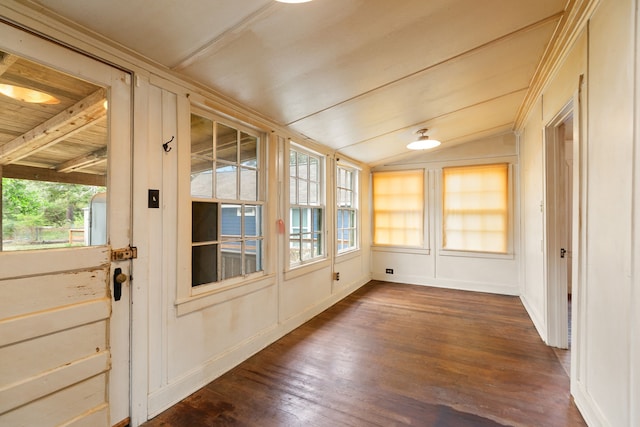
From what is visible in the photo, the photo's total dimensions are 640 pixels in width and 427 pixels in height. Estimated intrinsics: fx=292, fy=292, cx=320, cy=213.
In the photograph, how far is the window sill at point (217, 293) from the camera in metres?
2.01

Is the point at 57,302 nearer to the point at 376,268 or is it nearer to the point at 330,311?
the point at 330,311

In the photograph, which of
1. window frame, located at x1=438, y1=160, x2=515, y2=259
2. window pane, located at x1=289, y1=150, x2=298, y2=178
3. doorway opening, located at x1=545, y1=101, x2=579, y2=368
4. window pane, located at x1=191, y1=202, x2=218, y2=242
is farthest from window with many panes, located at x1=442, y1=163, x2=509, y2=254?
window pane, located at x1=191, y1=202, x2=218, y2=242

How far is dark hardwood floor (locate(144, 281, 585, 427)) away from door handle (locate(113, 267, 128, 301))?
81 centimetres

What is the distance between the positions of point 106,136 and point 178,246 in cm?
77

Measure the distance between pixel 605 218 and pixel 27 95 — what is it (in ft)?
9.66

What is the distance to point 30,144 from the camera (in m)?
1.40

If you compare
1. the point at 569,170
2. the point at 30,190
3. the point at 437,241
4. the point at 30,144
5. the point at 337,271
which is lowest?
the point at 337,271

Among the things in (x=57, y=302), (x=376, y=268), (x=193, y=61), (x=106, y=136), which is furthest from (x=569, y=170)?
(x=57, y=302)

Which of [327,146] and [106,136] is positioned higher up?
[327,146]

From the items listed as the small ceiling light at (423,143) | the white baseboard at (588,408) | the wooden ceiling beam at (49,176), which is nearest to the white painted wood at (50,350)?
the wooden ceiling beam at (49,176)

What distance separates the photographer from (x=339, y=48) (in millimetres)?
1809

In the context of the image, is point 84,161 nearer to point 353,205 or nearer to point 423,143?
point 423,143

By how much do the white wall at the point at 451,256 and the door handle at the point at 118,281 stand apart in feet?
14.5

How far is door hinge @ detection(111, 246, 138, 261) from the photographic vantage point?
1644mm
